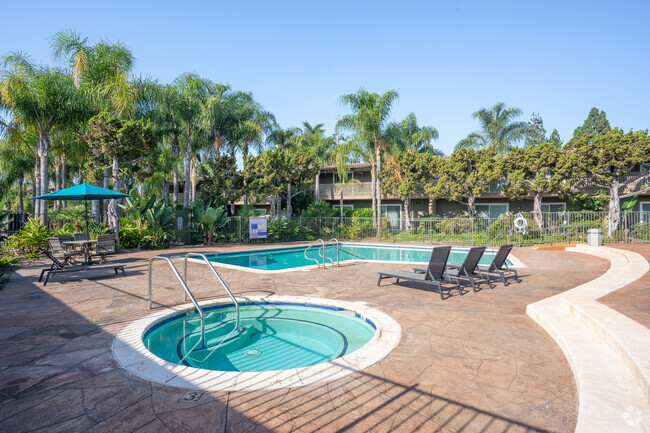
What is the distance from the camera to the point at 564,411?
9.79ft

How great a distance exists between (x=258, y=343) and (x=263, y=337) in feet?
0.78

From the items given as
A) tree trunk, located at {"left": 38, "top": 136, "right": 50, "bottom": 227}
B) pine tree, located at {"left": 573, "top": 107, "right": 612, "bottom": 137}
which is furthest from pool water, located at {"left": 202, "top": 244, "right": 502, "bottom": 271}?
pine tree, located at {"left": 573, "top": 107, "right": 612, "bottom": 137}

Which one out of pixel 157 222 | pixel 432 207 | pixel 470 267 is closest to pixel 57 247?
pixel 157 222

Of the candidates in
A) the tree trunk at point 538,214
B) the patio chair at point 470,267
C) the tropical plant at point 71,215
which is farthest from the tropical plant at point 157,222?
the tree trunk at point 538,214

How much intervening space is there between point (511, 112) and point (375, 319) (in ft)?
114

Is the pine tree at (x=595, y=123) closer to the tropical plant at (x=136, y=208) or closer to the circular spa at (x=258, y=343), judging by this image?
the tropical plant at (x=136, y=208)

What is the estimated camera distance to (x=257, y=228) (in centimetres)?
2127

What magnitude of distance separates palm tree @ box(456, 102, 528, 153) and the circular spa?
30830 mm

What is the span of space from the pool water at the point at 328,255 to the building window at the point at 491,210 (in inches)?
409

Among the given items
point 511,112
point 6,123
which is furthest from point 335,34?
point 511,112

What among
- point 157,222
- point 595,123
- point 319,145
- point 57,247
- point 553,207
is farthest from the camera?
point 595,123

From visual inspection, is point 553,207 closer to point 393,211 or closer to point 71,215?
point 393,211

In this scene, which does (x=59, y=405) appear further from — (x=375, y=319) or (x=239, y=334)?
(x=375, y=319)

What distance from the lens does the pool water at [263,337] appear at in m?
4.86
